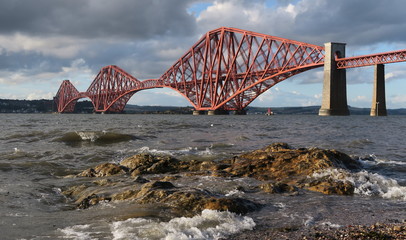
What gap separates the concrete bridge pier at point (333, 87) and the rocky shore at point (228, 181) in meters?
58.8

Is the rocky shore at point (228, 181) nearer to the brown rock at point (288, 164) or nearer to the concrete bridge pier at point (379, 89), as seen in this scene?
the brown rock at point (288, 164)

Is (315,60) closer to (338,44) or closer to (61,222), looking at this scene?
(338,44)

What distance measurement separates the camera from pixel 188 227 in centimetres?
496

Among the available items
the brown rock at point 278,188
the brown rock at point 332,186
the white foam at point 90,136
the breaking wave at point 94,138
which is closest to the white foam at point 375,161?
the brown rock at point 332,186

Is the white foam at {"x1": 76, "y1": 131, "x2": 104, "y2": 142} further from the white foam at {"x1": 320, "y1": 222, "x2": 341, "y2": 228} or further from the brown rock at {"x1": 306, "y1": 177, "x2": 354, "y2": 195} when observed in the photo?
the white foam at {"x1": 320, "y1": 222, "x2": 341, "y2": 228}

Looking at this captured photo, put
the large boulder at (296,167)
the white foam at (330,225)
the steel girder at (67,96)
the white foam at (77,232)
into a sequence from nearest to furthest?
the white foam at (77,232) < the white foam at (330,225) < the large boulder at (296,167) < the steel girder at (67,96)

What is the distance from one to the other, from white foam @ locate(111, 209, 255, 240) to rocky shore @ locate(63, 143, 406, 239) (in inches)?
9.4

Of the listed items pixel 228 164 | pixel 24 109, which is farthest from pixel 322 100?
pixel 24 109

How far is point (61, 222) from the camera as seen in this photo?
5.33 metres

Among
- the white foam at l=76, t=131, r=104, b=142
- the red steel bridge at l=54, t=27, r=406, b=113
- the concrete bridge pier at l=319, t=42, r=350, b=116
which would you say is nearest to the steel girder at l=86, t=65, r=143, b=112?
the red steel bridge at l=54, t=27, r=406, b=113

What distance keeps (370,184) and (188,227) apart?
479cm

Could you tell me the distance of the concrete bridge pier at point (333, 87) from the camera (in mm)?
67562

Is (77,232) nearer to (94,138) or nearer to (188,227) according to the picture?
(188,227)

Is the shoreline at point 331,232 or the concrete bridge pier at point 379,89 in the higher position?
the concrete bridge pier at point 379,89
